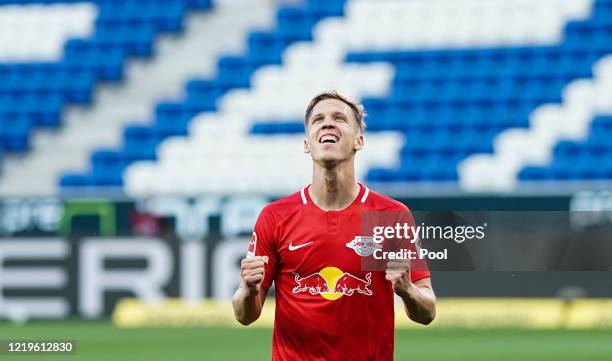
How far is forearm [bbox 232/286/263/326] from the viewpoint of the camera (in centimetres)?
423

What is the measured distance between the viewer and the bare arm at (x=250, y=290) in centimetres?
408

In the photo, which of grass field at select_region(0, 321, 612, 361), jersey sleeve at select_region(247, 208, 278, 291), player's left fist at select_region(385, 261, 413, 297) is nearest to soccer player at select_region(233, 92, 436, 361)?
jersey sleeve at select_region(247, 208, 278, 291)

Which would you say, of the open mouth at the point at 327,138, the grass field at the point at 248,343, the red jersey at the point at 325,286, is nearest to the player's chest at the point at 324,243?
the red jersey at the point at 325,286

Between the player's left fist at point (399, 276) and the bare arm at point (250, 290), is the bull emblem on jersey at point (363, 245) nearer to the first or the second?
the player's left fist at point (399, 276)

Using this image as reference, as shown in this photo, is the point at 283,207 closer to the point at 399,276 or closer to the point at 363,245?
the point at 363,245

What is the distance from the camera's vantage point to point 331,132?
4.31m

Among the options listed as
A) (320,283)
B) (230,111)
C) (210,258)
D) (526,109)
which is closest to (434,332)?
(210,258)

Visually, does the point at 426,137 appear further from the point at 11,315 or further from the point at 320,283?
the point at 320,283

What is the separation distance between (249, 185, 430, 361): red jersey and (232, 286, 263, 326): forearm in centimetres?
10

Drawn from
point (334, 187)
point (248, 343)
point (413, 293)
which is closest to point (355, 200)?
point (334, 187)

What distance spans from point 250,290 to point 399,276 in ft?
1.63

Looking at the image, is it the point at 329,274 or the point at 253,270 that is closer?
the point at 253,270

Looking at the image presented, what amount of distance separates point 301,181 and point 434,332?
3.70m

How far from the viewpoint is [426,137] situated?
50.2ft
